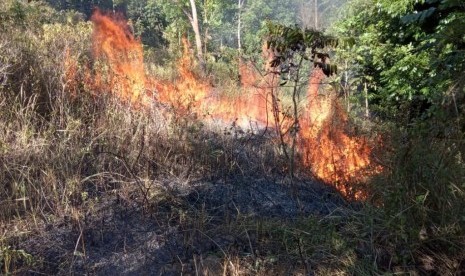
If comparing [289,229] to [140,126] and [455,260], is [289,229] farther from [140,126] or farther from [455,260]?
[140,126]

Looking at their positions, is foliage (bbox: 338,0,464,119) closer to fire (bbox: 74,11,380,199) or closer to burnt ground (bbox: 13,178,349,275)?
fire (bbox: 74,11,380,199)

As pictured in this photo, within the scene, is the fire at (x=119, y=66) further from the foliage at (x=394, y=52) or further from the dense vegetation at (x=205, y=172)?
the foliage at (x=394, y=52)

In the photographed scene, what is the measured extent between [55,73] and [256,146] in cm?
239

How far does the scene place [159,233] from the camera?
9.98 feet

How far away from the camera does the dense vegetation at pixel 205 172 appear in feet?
8.65

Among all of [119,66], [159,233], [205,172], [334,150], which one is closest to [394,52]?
[334,150]

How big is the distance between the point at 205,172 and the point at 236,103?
2.19 m

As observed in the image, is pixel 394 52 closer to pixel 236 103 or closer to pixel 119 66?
pixel 236 103

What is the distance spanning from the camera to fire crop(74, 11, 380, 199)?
4648 mm

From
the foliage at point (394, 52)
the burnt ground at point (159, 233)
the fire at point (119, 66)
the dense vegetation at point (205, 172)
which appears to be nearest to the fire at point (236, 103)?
the fire at point (119, 66)

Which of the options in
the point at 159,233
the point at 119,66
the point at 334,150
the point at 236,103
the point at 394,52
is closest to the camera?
the point at 159,233

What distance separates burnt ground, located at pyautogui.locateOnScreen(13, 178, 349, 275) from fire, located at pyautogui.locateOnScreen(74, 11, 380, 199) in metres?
1.16

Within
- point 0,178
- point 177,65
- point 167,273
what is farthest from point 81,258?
point 177,65

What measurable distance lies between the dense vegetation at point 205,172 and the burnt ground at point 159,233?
0.02 meters
